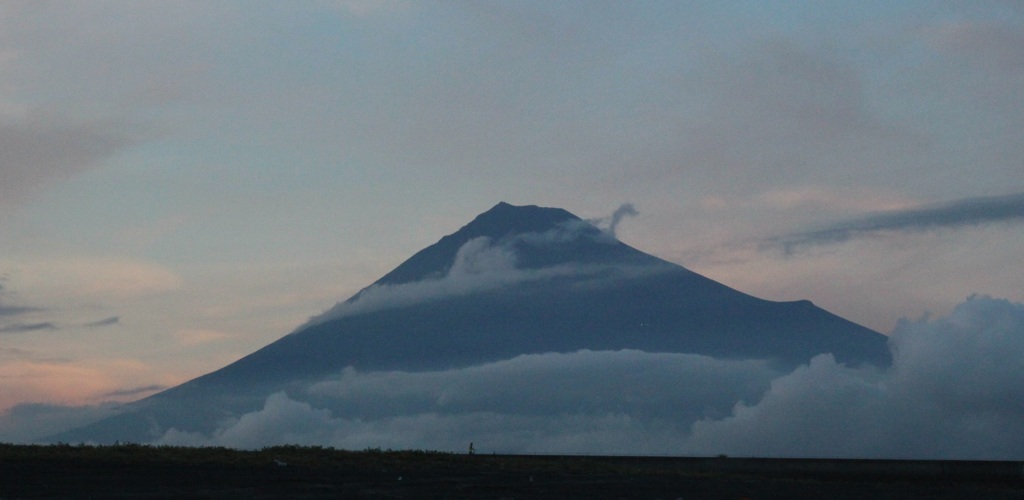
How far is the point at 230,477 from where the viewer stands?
29.8m

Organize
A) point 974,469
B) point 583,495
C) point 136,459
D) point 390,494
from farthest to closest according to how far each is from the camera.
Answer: point 974,469 → point 136,459 → point 583,495 → point 390,494

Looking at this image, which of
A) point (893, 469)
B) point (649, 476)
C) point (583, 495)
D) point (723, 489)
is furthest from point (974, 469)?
point (583, 495)

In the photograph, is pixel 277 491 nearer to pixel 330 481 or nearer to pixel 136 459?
pixel 330 481

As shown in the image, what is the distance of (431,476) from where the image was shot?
107 feet

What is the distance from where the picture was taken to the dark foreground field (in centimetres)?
2525

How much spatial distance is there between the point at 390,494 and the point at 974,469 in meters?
32.1

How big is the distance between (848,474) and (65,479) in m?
34.2

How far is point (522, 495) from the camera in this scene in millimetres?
24766

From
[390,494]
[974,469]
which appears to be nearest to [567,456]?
[974,469]

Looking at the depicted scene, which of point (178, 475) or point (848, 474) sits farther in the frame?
point (848, 474)

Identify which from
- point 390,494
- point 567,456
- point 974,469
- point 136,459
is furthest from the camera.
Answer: point 567,456

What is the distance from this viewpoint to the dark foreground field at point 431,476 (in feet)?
82.8

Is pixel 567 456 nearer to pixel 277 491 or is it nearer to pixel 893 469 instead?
pixel 893 469

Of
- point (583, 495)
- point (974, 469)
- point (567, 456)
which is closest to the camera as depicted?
point (583, 495)
